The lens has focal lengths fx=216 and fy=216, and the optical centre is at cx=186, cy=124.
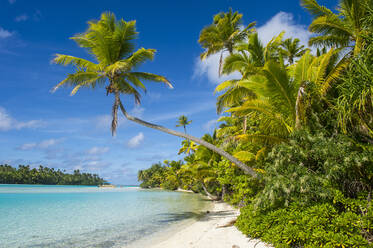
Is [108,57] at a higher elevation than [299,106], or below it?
higher

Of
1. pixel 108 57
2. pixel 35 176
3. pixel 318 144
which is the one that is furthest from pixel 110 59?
pixel 35 176

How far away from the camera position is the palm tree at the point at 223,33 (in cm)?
1306

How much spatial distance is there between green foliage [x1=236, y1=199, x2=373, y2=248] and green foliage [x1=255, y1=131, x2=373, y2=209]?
1.05ft

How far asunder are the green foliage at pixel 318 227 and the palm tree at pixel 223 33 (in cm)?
981

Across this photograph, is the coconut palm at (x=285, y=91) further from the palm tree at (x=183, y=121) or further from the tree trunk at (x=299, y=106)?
the palm tree at (x=183, y=121)

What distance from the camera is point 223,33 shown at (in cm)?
1322

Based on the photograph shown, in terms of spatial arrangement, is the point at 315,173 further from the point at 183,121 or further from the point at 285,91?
the point at 183,121

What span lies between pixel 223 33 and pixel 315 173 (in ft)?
34.4

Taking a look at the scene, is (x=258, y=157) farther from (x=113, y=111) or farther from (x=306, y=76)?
(x=113, y=111)

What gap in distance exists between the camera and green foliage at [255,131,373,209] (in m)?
4.70

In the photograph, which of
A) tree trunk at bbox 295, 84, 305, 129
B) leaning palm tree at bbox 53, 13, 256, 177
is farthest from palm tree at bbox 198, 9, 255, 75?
tree trunk at bbox 295, 84, 305, 129

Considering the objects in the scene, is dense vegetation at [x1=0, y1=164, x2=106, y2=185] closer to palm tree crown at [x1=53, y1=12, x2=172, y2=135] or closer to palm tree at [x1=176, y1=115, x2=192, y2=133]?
palm tree at [x1=176, y1=115, x2=192, y2=133]

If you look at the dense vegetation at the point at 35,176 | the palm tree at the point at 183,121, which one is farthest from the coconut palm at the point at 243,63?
the dense vegetation at the point at 35,176

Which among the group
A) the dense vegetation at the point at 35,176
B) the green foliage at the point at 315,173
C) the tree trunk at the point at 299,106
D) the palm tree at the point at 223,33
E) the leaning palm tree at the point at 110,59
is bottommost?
the dense vegetation at the point at 35,176
